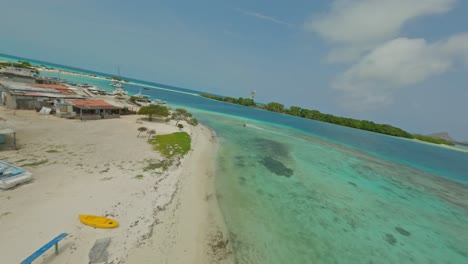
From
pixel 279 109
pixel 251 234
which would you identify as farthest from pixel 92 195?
pixel 279 109

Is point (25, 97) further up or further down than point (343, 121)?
further down

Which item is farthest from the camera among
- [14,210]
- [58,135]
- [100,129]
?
[100,129]

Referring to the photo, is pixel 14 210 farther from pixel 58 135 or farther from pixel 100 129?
pixel 100 129

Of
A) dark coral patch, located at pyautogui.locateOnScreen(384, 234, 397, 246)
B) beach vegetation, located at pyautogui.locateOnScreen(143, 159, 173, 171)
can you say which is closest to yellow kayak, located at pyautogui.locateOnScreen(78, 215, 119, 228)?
beach vegetation, located at pyautogui.locateOnScreen(143, 159, 173, 171)

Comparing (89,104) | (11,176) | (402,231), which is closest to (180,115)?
(89,104)

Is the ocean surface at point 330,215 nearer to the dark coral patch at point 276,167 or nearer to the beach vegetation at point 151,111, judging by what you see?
the dark coral patch at point 276,167

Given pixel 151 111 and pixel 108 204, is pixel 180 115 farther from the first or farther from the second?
pixel 108 204
